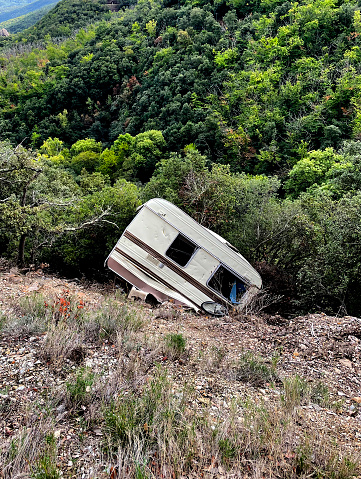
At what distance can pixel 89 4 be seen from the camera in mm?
107312

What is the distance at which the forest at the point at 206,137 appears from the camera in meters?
11.2

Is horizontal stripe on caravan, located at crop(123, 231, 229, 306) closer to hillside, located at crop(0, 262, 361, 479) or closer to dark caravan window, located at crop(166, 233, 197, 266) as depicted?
dark caravan window, located at crop(166, 233, 197, 266)

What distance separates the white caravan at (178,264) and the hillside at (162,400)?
11.2 feet

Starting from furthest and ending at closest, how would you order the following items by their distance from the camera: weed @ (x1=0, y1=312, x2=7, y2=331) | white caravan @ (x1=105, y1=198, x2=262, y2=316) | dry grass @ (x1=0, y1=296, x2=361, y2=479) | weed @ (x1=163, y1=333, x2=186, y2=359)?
1. white caravan @ (x1=105, y1=198, x2=262, y2=316)
2. weed @ (x1=163, y1=333, x2=186, y2=359)
3. weed @ (x1=0, y1=312, x2=7, y2=331)
4. dry grass @ (x1=0, y1=296, x2=361, y2=479)

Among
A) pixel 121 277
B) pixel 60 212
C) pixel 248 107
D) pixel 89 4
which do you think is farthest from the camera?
pixel 89 4

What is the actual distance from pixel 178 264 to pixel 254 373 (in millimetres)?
5483

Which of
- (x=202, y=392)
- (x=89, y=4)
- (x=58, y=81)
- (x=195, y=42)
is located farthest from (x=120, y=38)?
(x=202, y=392)

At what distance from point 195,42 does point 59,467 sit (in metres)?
58.5

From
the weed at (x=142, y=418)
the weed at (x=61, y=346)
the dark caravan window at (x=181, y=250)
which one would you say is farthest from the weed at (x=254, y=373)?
the dark caravan window at (x=181, y=250)

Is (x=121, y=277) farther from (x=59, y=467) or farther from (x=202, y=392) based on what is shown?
(x=59, y=467)

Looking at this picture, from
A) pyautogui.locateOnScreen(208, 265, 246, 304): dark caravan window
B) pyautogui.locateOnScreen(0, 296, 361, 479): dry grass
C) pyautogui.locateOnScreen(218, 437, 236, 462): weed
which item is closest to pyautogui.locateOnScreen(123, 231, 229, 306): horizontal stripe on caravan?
pyautogui.locateOnScreen(208, 265, 246, 304): dark caravan window

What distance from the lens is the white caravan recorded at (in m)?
9.73

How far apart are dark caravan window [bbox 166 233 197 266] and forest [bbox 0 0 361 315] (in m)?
2.89

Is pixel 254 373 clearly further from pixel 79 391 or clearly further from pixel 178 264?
pixel 178 264
